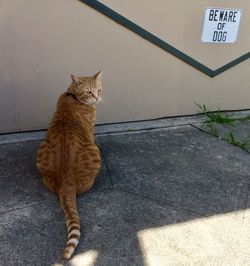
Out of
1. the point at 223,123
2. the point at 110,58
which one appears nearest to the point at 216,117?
the point at 223,123

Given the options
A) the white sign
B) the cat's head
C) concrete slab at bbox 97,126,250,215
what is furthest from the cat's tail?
the white sign

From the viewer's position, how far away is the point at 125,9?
3.80 metres

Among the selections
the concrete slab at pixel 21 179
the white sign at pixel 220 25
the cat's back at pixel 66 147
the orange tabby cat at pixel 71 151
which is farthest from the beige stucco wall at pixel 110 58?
the cat's back at pixel 66 147

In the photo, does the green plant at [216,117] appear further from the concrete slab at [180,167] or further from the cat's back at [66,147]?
the cat's back at [66,147]

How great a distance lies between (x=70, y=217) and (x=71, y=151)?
53 cm

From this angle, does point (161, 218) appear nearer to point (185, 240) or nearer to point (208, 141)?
point (185, 240)

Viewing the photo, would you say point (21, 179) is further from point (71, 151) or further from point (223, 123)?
point (223, 123)

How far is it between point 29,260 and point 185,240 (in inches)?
41.2

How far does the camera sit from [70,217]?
250 cm

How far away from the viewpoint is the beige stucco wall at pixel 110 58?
356cm

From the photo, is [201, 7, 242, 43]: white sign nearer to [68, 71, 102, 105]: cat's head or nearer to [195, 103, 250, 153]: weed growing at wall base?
[195, 103, 250, 153]: weed growing at wall base

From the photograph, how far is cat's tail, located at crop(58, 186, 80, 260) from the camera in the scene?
7.55 feet

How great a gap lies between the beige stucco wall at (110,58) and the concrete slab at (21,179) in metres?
0.41

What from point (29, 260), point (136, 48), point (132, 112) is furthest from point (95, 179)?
point (136, 48)
